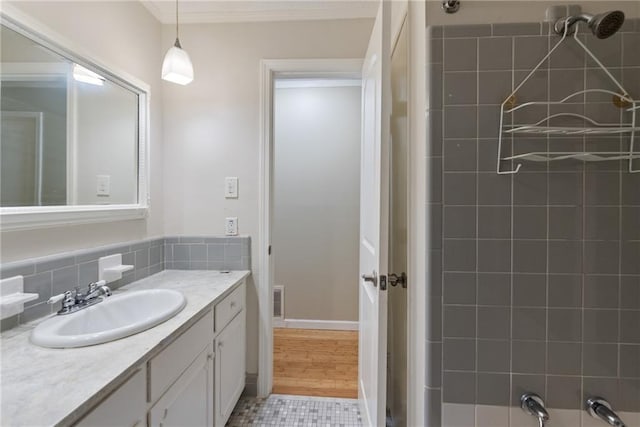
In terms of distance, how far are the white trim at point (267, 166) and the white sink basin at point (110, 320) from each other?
2.13 feet

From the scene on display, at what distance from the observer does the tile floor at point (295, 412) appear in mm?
1675

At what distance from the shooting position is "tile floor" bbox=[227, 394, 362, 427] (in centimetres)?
167

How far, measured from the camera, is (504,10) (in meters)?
0.93

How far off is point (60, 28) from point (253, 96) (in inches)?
37.0

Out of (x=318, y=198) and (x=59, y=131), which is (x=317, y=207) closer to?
(x=318, y=198)

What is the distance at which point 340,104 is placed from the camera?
2834mm

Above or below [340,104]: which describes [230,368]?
below

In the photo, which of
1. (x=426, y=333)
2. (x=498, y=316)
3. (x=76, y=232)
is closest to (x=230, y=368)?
(x=76, y=232)

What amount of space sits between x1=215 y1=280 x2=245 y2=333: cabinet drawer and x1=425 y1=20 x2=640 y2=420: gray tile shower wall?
98 cm

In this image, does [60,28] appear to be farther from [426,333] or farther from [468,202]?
[426,333]

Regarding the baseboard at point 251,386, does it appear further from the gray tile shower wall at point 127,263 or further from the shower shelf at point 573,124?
the shower shelf at point 573,124

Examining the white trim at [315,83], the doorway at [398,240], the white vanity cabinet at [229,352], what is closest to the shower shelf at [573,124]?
the doorway at [398,240]

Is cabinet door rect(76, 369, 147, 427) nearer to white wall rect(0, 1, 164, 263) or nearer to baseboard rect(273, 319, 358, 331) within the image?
white wall rect(0, 1, 164, 263)

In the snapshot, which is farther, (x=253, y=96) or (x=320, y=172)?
(x=320, y=172)
